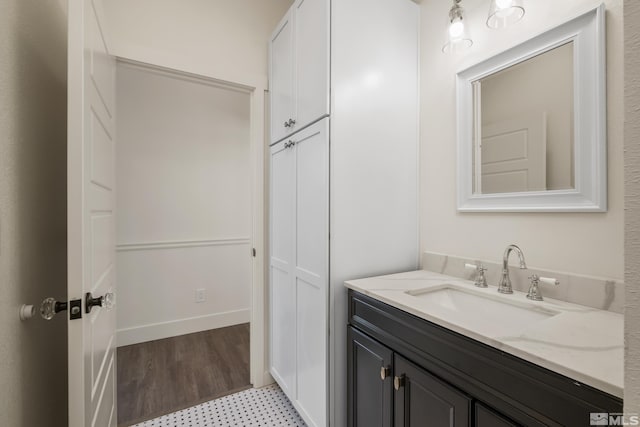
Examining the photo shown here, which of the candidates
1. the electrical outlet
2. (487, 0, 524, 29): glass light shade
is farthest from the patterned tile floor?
(487, 0, 524, 29): glass light shade

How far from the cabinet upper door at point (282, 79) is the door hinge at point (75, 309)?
1.26 metres

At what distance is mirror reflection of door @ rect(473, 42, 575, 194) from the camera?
3.56 feet

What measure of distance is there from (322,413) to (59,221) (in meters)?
1.50

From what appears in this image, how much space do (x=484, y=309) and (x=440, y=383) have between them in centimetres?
41

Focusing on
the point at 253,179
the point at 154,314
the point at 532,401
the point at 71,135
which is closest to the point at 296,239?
the point at 253,179

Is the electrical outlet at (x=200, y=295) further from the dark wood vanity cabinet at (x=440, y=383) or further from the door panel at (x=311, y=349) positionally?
the dark wood vanity cabinet at (x=440, y=383)

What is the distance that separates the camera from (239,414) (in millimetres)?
1759

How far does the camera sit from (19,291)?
2.89 feet

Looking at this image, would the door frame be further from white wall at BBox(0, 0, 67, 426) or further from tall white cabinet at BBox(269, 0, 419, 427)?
white wall at BBox(0, 0, 67, 426)

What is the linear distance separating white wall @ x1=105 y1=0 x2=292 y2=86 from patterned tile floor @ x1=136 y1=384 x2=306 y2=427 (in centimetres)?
215

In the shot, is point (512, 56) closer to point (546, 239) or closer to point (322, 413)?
Result: point (546, 239)

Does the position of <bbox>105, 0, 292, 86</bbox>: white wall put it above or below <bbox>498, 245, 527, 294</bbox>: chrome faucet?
above

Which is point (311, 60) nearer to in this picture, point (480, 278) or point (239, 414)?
point (480, 278)

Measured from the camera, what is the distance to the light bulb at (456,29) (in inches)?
52.7
